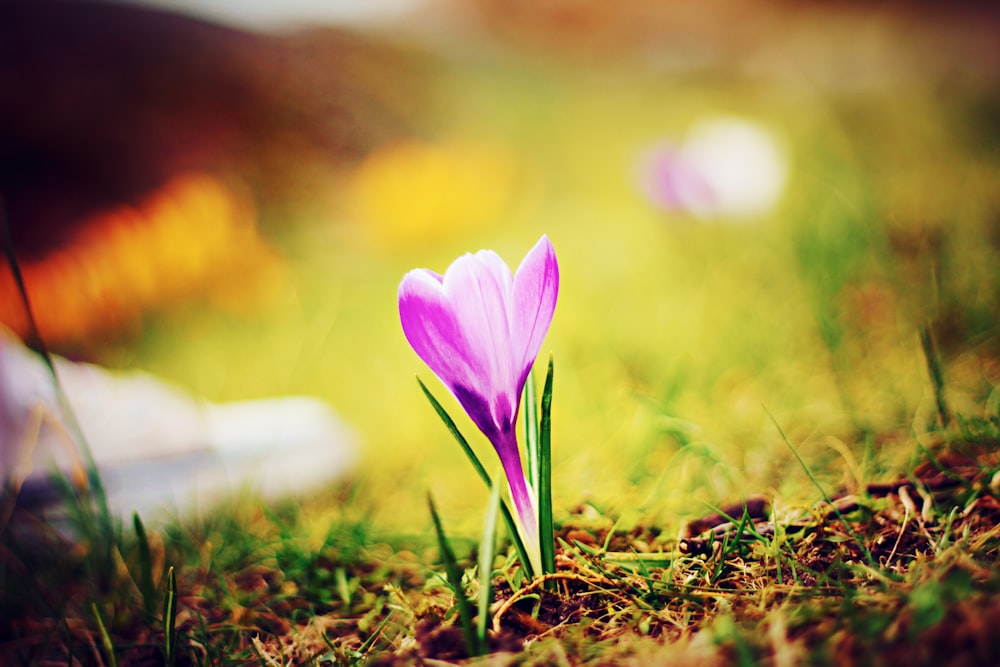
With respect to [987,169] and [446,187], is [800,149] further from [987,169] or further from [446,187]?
[446,187]

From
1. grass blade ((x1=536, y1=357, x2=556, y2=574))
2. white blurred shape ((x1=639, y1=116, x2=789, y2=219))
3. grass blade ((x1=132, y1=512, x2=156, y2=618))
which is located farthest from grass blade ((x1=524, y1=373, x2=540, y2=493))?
white blurred shape ((x1=639, y1=116, x2=789, y2=219))

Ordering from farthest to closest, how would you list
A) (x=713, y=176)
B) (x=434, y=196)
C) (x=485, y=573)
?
1. (x=434, y=196)
2. (x=713, y=176)
3. (x=485, y=573)

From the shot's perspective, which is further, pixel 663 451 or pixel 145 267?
pixel 145 267

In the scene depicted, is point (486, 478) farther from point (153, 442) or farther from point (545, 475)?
point (153, 442)

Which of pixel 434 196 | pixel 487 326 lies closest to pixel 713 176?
pixel 434 196

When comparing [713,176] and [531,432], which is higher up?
[713,176]

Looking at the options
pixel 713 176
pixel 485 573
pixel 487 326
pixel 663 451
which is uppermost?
pixel 713 176

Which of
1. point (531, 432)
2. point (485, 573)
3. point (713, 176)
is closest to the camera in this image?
point (485, 573)

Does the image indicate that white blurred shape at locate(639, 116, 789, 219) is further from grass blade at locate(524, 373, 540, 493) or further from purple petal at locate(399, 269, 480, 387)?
purple petal at locate(399, 269, 480, 387)
